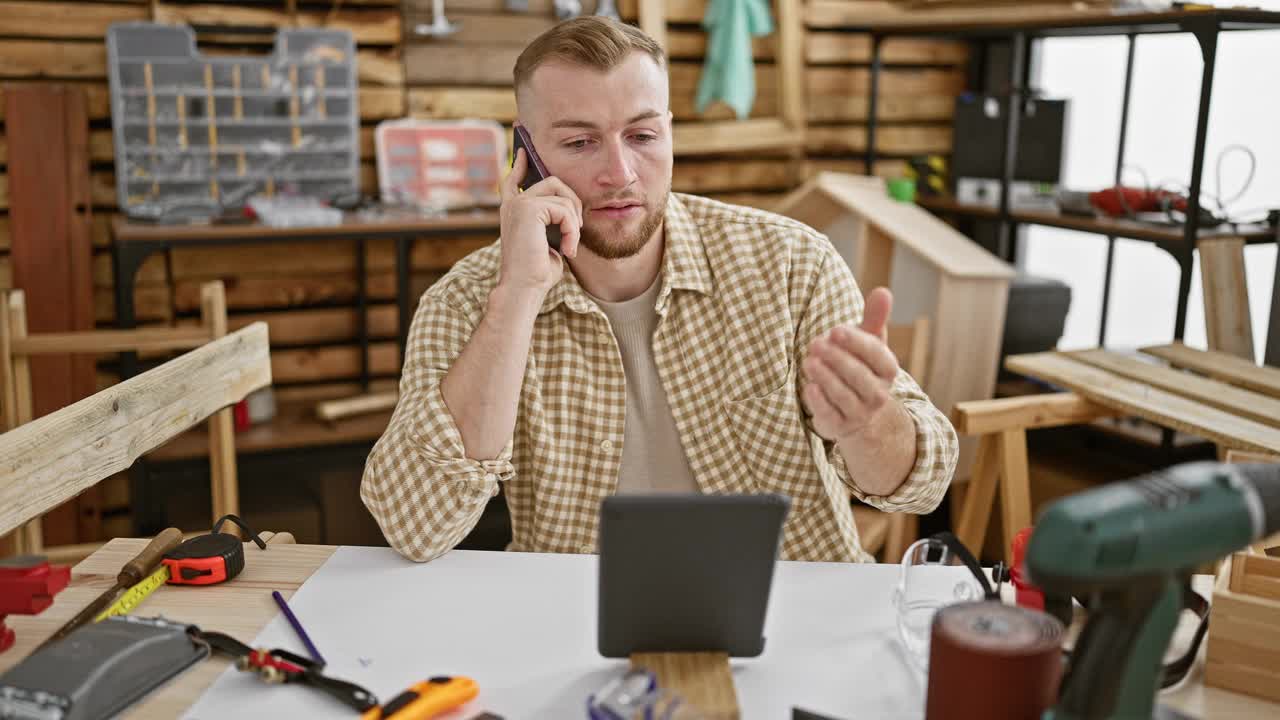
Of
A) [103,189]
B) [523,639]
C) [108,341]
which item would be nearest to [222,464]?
[108,341]

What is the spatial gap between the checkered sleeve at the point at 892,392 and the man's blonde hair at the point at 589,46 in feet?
1.39

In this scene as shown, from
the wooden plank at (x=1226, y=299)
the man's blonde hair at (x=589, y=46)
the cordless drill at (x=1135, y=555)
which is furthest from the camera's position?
the wooden plank at (x=1226, y=299)

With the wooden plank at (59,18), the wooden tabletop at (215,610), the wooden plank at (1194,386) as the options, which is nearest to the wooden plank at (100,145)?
the wooden plank at (59,18)

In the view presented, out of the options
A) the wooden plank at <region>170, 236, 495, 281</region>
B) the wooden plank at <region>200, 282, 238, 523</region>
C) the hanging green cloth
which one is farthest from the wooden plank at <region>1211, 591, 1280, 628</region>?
the hanging green cloth

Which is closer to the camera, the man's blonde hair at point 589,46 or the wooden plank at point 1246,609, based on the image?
the wooden plank at point 1246,609

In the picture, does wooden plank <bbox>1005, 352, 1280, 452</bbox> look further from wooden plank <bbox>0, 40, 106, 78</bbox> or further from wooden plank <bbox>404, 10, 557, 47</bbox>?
wooden plank <bbox>0, 40, 106, 78</bbox>

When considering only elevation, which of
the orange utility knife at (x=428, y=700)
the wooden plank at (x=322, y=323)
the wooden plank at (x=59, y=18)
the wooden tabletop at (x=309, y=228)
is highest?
the wooden plank at (x=59, y=18)

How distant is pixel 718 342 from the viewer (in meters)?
1.83

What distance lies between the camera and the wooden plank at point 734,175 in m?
4.06

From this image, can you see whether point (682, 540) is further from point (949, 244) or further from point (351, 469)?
point (351, 469)

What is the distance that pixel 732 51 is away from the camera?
3828 millimetres

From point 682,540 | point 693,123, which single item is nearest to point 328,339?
point 693,123

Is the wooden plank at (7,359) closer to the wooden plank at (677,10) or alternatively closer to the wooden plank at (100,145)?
the wooden plank at (100,145)

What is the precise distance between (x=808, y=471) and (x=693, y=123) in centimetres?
251
